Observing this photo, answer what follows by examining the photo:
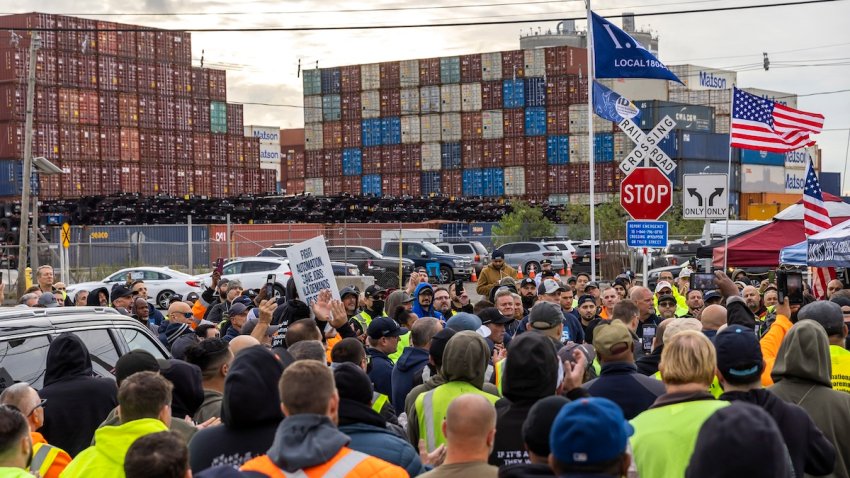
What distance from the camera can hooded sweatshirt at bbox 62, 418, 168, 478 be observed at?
4586mm

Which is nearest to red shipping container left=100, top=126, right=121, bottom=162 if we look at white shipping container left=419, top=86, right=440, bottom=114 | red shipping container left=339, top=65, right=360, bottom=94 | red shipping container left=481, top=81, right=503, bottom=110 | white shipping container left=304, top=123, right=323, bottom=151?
white shipping container left=419, top=86, right=440, bottom=114

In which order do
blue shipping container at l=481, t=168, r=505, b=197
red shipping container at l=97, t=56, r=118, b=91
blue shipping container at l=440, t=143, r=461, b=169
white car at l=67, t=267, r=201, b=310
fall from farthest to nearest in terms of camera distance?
blue shipping container at l=440, t=143, r=461, b=169 → blue shipping container at l=481, t=168, r=505, b=197 → red shipping container at l=97, t=56, r=118, b=91 → white car at l=67, t=267, r=201, b=310

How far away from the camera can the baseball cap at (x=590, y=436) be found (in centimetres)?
345

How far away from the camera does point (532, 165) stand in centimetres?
7262

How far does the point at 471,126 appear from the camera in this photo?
2936 inches

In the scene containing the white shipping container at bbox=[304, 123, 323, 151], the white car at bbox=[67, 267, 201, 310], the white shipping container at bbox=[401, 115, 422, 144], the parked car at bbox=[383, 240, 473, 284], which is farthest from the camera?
the white shipping container at bbox=[304, 123, 323, 151]

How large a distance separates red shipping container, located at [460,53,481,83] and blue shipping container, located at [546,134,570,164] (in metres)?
6.89

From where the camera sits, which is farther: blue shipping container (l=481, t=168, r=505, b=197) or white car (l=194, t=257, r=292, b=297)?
blue shipping container (l=481, t=168, r=505, b=197)

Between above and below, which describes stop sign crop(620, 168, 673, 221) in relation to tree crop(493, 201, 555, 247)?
above

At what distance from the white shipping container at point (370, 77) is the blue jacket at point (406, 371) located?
72287mm

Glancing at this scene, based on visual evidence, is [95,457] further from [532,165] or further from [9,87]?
[532,165]

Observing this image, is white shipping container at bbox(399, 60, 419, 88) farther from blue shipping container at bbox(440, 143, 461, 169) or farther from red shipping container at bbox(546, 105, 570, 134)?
red shipping container at bbox(546, 105, 570, 134)

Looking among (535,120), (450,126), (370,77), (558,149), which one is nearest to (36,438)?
(558,149)

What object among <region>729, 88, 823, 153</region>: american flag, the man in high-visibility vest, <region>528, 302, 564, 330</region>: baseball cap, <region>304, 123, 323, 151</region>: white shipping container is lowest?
the man in high-visibility vest
